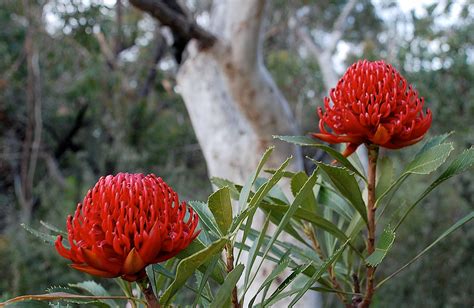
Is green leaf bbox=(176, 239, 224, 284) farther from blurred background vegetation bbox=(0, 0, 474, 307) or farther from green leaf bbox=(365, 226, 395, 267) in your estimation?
blurred background vegetation bbox=(0, 0, 474, 307)

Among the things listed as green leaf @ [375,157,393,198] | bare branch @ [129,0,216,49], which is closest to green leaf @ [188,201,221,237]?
green leaf @ [375,157,393,198]

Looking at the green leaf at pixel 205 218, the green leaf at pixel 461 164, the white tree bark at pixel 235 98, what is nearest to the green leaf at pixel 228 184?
the green leaf at pixel 205 218

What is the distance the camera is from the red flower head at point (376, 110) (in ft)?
2.60

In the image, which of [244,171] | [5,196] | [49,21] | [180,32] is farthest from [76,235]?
[5,196]

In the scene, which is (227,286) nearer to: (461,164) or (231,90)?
(461,164)

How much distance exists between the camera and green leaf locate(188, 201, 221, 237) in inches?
30.6

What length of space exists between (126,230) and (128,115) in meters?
6.44

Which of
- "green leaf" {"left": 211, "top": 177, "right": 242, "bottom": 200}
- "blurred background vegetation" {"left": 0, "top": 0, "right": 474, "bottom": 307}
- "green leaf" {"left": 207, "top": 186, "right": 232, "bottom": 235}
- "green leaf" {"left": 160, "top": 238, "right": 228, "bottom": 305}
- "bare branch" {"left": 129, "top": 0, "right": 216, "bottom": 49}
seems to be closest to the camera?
"green leaf" {"left": 160, "top": 238, "right": 228, "bottom": 305}

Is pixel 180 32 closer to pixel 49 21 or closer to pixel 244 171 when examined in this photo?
pixel 244 171

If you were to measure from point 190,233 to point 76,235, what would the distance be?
134mm

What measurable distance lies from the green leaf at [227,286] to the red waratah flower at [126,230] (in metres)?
0.07

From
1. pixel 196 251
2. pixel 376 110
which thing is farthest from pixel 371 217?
pixel 196 251

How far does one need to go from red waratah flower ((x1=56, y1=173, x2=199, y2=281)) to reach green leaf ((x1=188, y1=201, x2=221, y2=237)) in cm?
10

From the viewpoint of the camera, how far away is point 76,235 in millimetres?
648
